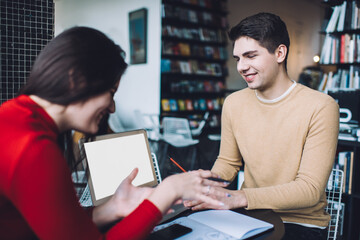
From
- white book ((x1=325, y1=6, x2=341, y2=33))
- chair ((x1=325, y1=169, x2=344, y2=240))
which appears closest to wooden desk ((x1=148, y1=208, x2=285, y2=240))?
chair ((x1=325, y1=169, x2=344, y2=240))

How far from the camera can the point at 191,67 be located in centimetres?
577

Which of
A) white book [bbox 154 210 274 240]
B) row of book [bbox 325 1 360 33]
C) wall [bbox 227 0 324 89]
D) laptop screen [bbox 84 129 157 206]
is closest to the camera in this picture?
white book [bbox 154 210 274 240]

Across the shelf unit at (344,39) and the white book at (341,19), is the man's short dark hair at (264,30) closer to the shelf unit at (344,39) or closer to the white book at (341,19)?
the shelf unit at (344,39)

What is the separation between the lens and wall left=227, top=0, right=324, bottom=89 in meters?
6.64

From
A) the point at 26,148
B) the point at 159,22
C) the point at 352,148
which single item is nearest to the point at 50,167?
the point at 26,148

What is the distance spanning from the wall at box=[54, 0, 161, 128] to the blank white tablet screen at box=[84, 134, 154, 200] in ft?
13.5

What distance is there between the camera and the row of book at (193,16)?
206 inches

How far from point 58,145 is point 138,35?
5.02 m

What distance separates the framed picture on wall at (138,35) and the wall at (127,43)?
83mm

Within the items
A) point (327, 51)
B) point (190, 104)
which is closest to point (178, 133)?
point (190, 104)

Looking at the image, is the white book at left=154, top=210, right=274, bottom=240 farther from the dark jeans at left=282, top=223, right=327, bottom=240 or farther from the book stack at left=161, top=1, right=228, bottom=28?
the book stack at left=161, top=1, right=228, bottom=28

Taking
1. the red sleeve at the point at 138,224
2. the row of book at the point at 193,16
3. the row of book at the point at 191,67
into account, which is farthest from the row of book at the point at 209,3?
the red sleeve at the point at 138,224

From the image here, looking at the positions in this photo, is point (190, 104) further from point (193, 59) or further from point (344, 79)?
point (344, 79)

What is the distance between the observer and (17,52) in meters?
1.38
